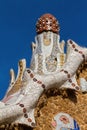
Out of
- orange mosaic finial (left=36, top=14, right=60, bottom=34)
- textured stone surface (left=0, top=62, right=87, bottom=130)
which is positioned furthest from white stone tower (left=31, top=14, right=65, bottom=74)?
textured stone surface (left=0, top=62, right=87, bottom=130)

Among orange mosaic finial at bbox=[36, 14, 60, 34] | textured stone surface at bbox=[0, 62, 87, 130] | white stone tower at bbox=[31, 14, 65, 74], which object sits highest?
orange mosaic finial at bbox=[36, 14, 60, 34]

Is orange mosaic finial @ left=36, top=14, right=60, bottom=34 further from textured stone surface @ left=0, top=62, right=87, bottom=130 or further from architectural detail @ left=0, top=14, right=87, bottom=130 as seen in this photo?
textured stone surface @ left=0, top=62, right=87, bottom=130

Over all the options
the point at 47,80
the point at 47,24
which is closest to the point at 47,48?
the point at 47,24

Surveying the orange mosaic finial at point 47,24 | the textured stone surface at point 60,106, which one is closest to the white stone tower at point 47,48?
the orange mosaic finial at point 47,24

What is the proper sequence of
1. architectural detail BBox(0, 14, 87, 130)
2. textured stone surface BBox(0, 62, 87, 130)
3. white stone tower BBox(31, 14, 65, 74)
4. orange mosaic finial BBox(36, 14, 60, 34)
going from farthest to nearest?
1. orange mosaic finial BBox(36, 14, 60, 34)
2. white stone tower BBox(31, 14, 65, 74)
3. textured stone surface BBox(0, 62, 87, 130)
4. architectural detail BBox(0, 14, 87, 130)

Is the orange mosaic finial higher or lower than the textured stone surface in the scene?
higher

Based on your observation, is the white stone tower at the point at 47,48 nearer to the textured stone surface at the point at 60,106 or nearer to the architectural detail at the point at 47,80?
the architectural detail at the point at 47,80

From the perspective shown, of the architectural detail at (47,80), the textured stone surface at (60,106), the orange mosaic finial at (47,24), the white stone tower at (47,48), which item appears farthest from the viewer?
the orange mosaic finial at (47,24)

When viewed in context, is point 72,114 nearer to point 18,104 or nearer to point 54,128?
point 54,128
